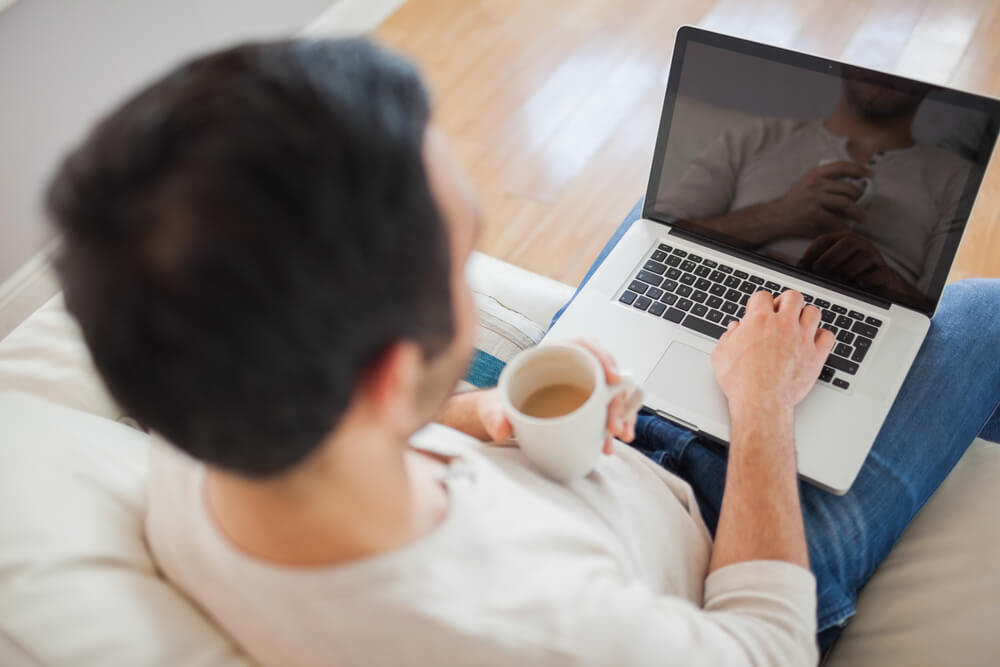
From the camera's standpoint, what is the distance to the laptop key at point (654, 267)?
1079 mm

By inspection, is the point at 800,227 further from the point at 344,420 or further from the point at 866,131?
the point at 344,420

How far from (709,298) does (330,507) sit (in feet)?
2.29

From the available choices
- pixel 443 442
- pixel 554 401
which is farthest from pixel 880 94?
pixel 443 442

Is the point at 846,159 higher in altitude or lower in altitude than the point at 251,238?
lower

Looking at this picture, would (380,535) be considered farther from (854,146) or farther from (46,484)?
(854,146)

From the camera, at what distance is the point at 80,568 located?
1.98ft

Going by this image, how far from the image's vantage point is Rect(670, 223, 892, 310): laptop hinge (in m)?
0.99

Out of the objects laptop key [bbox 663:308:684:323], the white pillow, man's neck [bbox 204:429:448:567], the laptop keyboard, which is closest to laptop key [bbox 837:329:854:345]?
the laptop keyboard

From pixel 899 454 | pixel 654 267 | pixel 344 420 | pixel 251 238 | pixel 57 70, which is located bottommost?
pixel 899 454

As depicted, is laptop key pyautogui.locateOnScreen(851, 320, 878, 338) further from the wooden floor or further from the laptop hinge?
the wooden floor

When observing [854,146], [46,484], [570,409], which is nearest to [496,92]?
[854,146]

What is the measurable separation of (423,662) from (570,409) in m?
0.29

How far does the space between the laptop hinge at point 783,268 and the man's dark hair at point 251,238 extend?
2.38 ft

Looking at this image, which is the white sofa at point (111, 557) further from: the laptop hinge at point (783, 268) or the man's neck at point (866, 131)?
the man's neck at point (866, 131)
